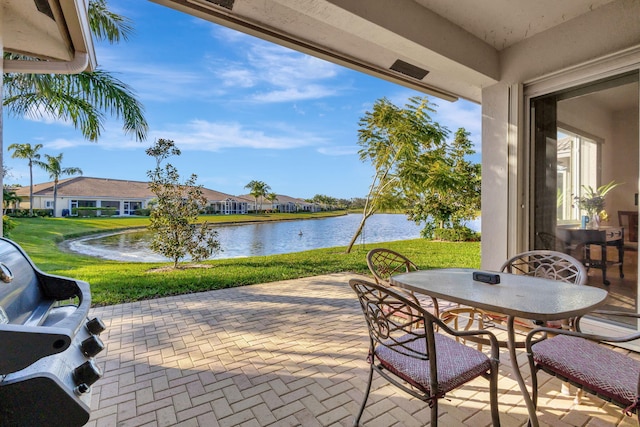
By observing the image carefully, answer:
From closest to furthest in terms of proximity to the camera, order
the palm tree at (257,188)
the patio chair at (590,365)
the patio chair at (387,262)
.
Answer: the patio chair at (590,365) < the patio chair at (387,262) < the palm tree at (257,188)

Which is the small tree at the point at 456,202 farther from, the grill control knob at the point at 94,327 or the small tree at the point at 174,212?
the grill control knob at the point at 94,327

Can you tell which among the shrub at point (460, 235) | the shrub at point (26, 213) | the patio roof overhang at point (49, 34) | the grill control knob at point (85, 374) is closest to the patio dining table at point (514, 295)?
the grill control knob at point (85, 374)

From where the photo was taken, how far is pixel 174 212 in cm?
652

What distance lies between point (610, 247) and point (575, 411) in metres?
1.92

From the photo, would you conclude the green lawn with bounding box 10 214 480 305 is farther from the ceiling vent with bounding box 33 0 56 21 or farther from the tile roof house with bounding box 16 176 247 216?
the ceiling vent with bounding box 33 0 56 21

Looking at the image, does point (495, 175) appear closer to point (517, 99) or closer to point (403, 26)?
point (517, 99)

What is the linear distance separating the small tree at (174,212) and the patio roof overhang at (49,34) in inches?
154

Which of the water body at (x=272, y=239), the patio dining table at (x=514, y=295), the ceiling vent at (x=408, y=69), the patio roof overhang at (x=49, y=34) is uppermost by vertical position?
the ceiling vent at (x=408, y=69)

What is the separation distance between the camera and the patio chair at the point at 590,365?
1.27 metres

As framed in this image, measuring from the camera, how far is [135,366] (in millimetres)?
2404

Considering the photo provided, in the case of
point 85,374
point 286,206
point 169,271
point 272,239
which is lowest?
point 169,271

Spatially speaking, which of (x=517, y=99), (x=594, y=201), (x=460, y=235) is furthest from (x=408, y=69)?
(x=460, y=235)

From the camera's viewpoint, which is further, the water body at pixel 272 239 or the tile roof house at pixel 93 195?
the tile roof house at pixel 93 195

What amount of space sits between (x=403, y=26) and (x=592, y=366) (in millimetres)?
2911
